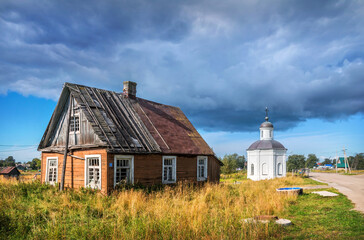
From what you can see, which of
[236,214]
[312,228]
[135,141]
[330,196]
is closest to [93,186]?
[135,141]

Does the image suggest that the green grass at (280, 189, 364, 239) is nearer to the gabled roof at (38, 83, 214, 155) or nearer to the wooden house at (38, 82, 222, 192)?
the wooden house at (38, 82, 222, 192)

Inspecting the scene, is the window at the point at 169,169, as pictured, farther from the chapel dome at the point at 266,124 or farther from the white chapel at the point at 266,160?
the chapel dome at the point at 266,124

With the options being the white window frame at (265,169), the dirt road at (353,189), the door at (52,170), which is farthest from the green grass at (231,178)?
the door at (52,170)

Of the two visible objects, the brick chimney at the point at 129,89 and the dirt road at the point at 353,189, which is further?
the brick chimney at the point at 129,89

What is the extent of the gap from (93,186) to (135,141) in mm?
3182

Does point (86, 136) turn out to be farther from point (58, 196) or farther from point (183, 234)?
point (183, 234)

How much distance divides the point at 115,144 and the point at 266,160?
31745 mm

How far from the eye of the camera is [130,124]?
16766mm

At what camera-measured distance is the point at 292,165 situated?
6450 cm

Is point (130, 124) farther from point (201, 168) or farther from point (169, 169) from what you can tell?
Answer: point (201, 168)

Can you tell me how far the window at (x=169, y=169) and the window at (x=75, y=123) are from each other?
17.7 ft

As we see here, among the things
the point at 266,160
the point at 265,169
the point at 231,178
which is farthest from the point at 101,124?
the point at 231,178

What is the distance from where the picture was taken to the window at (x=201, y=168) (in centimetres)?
1959

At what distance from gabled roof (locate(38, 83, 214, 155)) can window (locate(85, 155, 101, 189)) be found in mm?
1283
